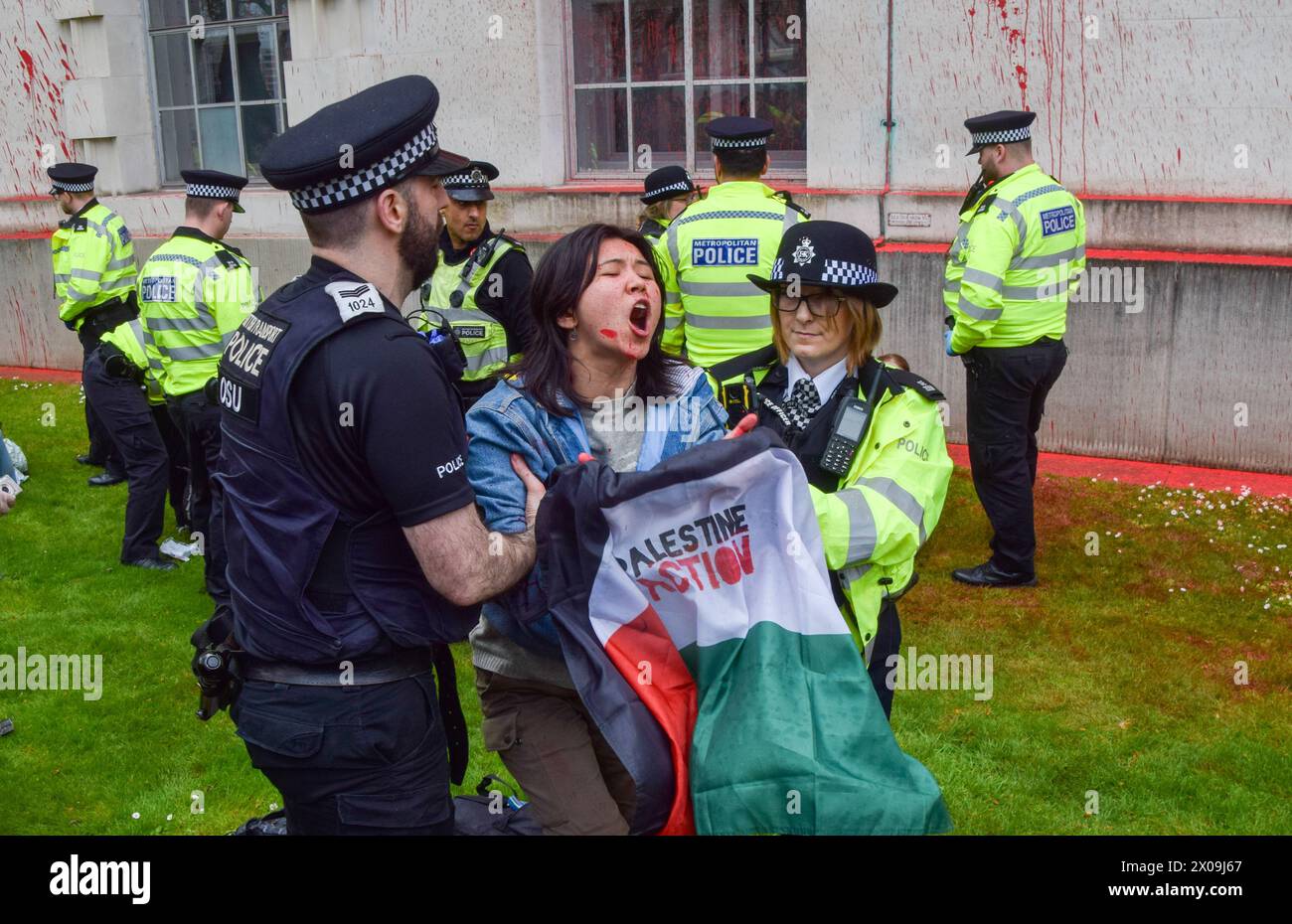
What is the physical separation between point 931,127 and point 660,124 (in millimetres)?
2542

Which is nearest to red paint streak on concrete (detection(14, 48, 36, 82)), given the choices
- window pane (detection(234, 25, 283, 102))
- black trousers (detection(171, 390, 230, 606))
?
window pane (detection(234, 25, 283, 102))

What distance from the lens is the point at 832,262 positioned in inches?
139

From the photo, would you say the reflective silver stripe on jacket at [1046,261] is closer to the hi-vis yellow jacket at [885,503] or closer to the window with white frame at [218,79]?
the hi-vis yellow jacket at [885,503]

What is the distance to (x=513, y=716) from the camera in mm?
3270

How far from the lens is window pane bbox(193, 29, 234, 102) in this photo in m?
13.9

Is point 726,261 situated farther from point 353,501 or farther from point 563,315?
point 353,501

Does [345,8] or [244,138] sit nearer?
[345,8]

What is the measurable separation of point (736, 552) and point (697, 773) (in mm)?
503

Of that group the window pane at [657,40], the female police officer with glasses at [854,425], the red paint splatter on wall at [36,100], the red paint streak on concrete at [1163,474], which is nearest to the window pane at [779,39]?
the window pane at [657,40]

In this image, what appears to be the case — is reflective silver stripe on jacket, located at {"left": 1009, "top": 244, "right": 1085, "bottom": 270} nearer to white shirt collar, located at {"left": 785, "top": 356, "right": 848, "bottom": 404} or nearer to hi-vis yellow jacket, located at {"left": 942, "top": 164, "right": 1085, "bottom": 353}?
hi-vis yellow jacket, located at {"left": 942, "top": 164, "right": 1085, "bottom": 353}

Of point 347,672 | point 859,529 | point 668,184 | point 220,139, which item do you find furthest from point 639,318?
point 220,139

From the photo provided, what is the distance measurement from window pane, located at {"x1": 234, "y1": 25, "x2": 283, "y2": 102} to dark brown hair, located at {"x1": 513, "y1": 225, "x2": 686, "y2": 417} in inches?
441

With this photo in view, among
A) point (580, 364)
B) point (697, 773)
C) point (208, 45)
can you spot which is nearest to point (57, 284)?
point (208, 45)
